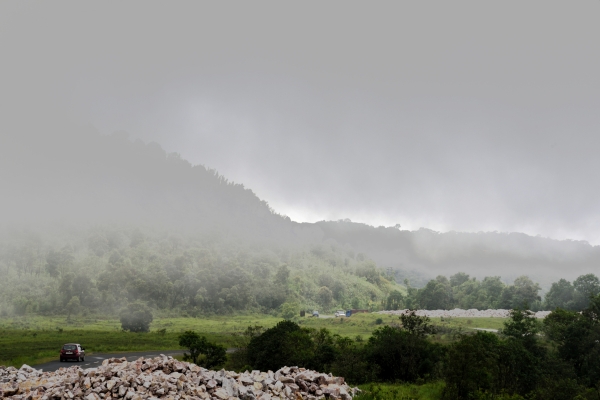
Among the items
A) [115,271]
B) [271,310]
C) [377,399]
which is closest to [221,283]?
[271,310]

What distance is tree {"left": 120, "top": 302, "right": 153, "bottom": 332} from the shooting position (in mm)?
87312

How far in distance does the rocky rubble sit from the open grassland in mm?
1110

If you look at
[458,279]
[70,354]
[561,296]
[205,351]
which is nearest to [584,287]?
[561,296]

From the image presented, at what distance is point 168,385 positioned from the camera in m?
16.8

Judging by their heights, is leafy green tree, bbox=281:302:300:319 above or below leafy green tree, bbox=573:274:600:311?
below

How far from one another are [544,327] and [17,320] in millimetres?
114947

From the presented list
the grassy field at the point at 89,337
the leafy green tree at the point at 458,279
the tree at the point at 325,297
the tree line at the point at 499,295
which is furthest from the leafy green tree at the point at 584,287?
the tree at the point at 325,297

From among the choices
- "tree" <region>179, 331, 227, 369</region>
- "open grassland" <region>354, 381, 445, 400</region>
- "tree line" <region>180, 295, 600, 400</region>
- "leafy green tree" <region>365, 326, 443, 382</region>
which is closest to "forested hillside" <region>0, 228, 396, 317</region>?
"tree" <region>179, 331, 227, 369</region>

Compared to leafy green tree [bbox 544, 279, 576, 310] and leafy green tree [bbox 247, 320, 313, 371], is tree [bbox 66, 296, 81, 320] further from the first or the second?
leafy green tree [bbox 544, 279, 576, 310]

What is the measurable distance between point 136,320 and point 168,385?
78.5 metres

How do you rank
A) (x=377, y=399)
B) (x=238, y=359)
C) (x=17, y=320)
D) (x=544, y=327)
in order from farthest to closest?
(x=17, y=320)
(x=544, y=327)
(x=238, y=359)
(x=377, y=399)

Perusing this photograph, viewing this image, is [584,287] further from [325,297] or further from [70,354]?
[70,354]

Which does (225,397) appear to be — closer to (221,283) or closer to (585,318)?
(585,318)

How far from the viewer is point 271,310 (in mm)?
151750
